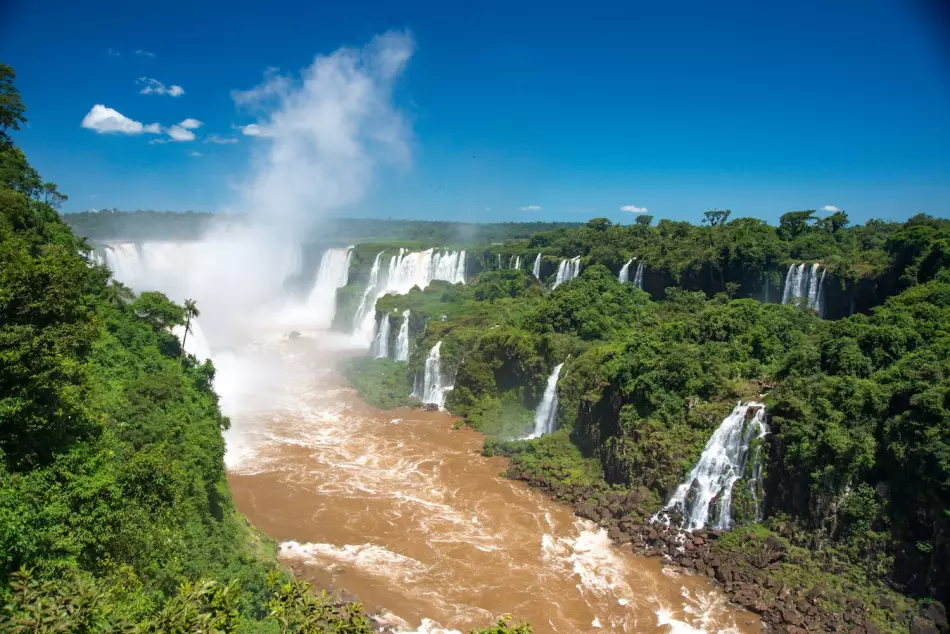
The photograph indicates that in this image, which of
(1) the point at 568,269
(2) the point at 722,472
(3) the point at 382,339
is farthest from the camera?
(1) the point at 568,269

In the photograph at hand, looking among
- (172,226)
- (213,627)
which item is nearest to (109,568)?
(213,627)

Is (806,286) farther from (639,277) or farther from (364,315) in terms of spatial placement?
(364,315)

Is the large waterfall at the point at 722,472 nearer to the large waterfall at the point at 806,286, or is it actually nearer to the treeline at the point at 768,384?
the treeline at the point at 768,384

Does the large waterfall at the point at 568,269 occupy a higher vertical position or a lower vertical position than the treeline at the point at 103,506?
higher

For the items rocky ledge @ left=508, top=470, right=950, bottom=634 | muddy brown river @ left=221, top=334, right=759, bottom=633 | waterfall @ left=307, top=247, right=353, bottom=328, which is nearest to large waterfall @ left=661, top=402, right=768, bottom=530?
rocky ledge @ left=508, top=470, right=950, bottom=634

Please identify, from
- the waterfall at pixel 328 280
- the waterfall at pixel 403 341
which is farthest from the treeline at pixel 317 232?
the waterfall at pixel 403 341

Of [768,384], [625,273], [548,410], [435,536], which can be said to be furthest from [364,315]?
[768,384]

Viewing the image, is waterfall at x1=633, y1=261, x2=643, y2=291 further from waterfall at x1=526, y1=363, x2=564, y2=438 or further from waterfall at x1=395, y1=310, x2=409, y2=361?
waterfall at x1=395, y1=310, x2=409, y2=361
